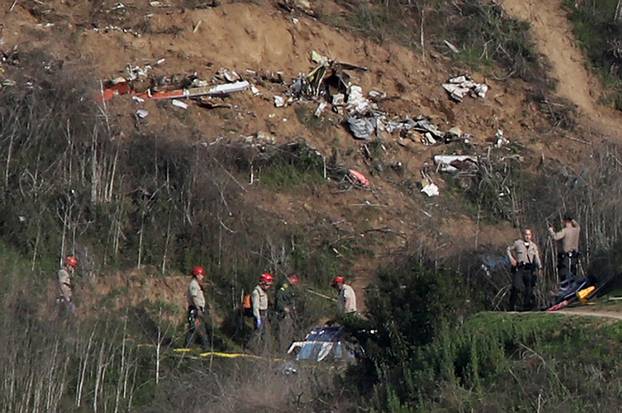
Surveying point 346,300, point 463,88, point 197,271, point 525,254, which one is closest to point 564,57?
point 463,88

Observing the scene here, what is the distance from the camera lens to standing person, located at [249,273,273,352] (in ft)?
71.1

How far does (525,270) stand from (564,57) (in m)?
12.5

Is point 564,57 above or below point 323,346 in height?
below

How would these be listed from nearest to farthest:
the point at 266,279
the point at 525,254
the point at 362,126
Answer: the point at 525,254 < the point at 266,279 < the point at 362,126

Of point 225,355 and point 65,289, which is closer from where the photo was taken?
point 225,355

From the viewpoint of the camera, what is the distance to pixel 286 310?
22391 millimetres

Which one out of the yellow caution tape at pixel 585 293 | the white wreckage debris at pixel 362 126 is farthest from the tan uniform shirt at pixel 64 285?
the white wreckage debris at pixel 362 126

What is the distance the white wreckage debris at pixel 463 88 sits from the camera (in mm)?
30406

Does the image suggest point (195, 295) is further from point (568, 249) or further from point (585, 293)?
point (585, 293)

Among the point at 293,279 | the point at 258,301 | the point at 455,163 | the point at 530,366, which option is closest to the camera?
the point at 530,366

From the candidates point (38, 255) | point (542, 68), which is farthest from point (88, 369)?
point (542, 68)

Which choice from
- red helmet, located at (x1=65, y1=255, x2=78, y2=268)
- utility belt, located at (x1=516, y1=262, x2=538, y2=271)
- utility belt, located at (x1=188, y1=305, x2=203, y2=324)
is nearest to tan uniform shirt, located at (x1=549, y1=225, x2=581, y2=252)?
utility belt, located at (x1=516, y1=262, x2=538, y2=271)

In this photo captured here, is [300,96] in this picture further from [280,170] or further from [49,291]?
[49,291]

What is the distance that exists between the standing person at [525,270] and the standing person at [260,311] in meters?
3.62
